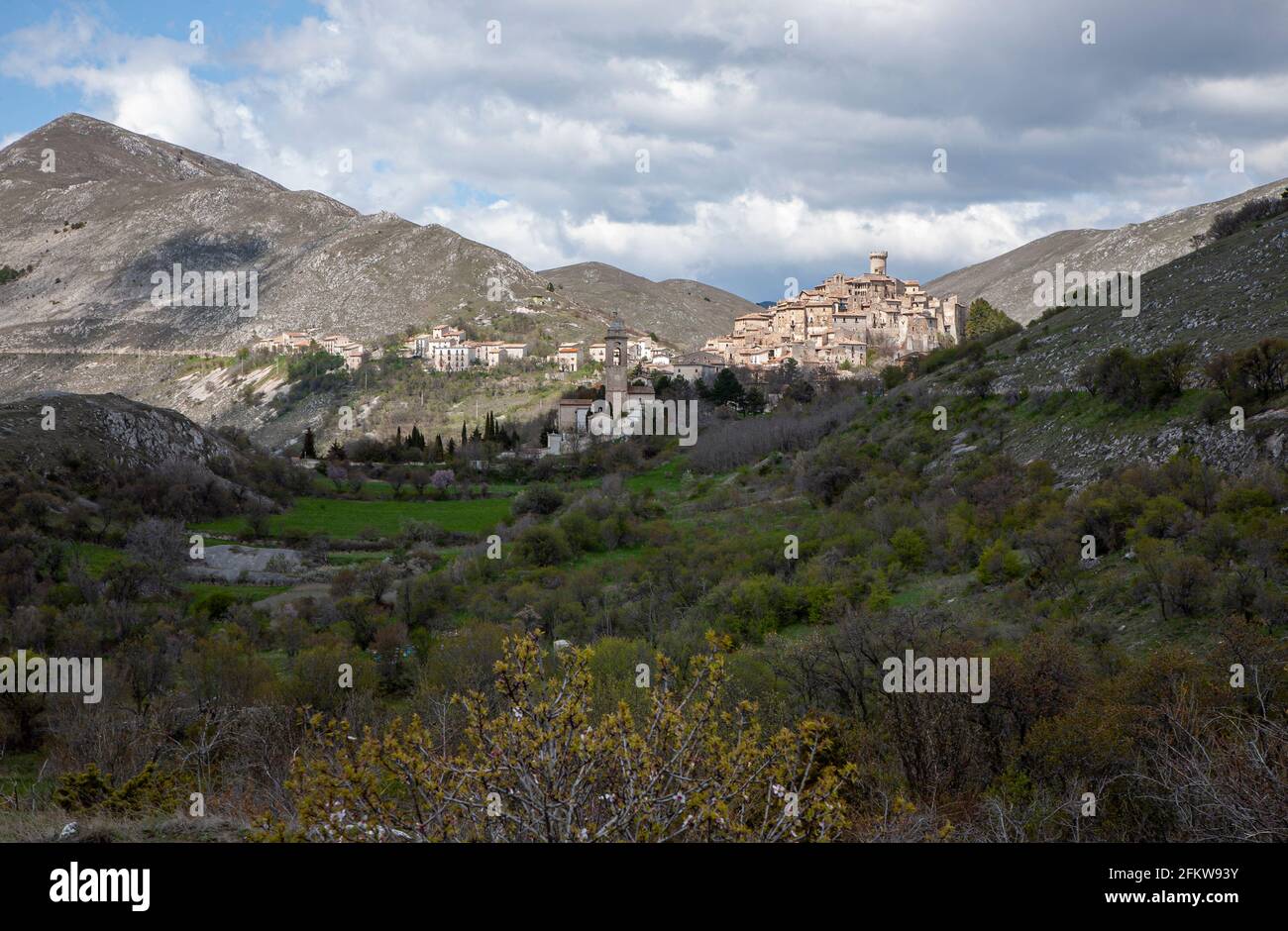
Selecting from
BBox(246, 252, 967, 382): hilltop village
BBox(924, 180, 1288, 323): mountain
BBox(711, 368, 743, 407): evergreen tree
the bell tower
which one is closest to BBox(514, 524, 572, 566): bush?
BBox(711, 368, 743, 407): evergreen tree

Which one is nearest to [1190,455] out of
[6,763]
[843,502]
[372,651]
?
[843,502]

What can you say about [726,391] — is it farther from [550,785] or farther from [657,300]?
[657,300]

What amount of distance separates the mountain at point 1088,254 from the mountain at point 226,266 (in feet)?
154

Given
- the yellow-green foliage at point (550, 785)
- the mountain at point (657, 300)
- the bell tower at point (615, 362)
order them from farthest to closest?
the mountain at point (657, 300) → the bell tower at point (615, 362) → the yellow-green foliage at point (550, 785)

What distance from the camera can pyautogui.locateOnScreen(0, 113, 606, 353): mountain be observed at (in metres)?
98.2

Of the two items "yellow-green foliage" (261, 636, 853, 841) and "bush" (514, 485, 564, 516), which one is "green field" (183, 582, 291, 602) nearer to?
"bush" (514, 485, 564, 516)

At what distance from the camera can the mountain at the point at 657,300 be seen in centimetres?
13212

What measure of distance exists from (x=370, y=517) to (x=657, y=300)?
10675 centimetres

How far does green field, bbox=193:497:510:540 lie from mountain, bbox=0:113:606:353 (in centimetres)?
5069

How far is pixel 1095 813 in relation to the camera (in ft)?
21.7

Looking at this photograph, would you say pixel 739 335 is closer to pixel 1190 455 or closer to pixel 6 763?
pixel 1190 455

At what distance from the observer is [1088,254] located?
99062mm

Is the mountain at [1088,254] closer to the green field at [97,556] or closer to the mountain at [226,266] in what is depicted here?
the mountain at [226,266]

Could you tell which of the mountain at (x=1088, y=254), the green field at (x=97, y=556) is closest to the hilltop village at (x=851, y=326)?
the mountain at (x=1088, y=254)
